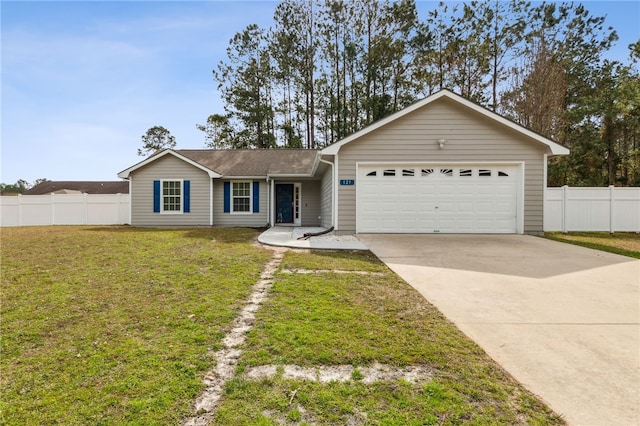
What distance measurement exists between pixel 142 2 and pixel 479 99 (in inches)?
841

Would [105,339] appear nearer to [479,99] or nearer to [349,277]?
[349,277]

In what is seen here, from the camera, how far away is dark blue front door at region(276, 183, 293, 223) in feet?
52.6

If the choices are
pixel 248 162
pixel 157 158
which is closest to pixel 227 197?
pixel 248 162

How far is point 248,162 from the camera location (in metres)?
16.7

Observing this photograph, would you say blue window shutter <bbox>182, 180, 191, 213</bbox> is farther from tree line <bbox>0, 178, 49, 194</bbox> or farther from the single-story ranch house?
tree line <bbox>0, 178, 49, 194</bbox>

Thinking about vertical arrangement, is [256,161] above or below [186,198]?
above

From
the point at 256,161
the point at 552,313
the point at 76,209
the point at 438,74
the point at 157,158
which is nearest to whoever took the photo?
the point at 552,313

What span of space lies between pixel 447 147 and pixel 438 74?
15986mm

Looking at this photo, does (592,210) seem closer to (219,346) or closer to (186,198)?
(219,346)

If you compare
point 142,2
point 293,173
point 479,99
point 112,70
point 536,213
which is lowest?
point 536,213

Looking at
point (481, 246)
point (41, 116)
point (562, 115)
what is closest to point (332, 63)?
point (562, 115)

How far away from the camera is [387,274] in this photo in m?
5.47

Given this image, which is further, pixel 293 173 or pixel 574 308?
pixel 293 173

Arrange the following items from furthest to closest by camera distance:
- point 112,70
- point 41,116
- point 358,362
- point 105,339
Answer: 1. point 41,116
2. point 112,70
3. point 105,339
4. point 358,362
